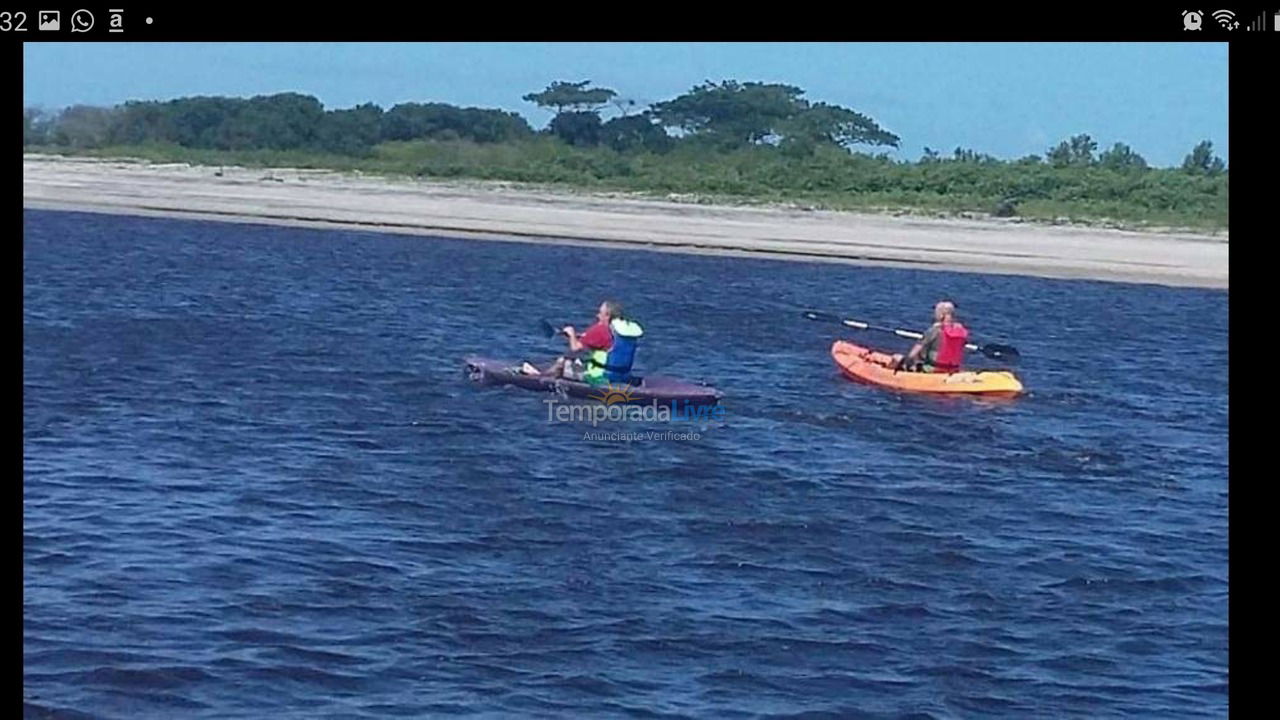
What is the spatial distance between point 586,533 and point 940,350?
7.54m

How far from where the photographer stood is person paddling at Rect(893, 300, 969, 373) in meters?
19.0

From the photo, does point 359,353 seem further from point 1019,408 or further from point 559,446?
point 1019,408

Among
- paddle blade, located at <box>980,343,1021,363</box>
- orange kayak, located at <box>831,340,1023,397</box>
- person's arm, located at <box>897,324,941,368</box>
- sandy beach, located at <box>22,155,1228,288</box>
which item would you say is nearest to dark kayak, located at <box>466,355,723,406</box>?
orange kayak, located at <box>831,340,1023,397</box>

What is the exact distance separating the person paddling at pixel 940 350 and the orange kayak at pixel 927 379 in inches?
4.4

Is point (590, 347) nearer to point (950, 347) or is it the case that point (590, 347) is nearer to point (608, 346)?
point (608, 346)

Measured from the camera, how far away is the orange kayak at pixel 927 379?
18.9 metres

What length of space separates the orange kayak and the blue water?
7.7 inches

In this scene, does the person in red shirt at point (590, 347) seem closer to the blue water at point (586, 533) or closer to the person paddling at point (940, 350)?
the blue water at point (586, 533)

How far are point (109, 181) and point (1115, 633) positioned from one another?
3123 cm
